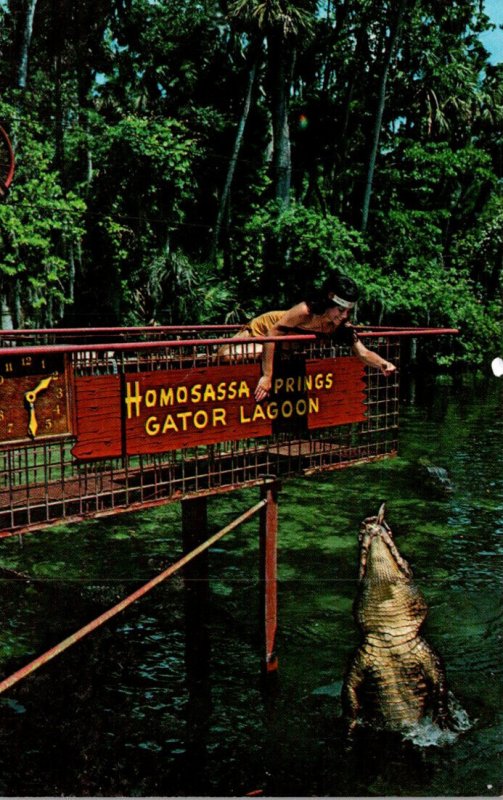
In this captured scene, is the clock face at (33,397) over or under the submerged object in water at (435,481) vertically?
over

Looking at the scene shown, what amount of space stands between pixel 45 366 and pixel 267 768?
3193 mm

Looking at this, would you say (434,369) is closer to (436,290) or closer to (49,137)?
(436,290)

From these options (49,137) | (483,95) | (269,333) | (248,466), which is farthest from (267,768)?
(483,95)

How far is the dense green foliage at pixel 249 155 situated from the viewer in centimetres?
2545

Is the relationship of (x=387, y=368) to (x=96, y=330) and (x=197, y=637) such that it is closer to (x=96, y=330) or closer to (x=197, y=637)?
(x=96, y=330)

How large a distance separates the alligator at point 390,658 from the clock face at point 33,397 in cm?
226

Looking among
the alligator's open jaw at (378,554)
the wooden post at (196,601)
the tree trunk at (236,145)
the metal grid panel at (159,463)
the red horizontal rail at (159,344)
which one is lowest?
the wooden post at (196,601)

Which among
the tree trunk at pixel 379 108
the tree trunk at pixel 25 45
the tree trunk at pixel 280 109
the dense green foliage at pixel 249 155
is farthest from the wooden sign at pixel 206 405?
the tree trunk at pixel 379 108

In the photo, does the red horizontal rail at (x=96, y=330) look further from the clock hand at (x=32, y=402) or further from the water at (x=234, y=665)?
the water at (x=234, y=665)

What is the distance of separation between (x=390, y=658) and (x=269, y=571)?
135 cm

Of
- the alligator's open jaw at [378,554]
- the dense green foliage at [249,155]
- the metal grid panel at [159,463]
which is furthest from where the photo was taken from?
the dense green foliage at [249,155]

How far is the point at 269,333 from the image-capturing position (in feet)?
21.4

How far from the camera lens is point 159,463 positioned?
6172 millimetres

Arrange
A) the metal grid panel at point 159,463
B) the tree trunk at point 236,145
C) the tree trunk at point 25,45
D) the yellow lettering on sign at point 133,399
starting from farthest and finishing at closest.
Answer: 1. the tree trunk at point 236,145
2. the tree trunk at point 25,45
3. the yellow lettering on sign at point 133,399
4. the metal grid panel at point 159,463
